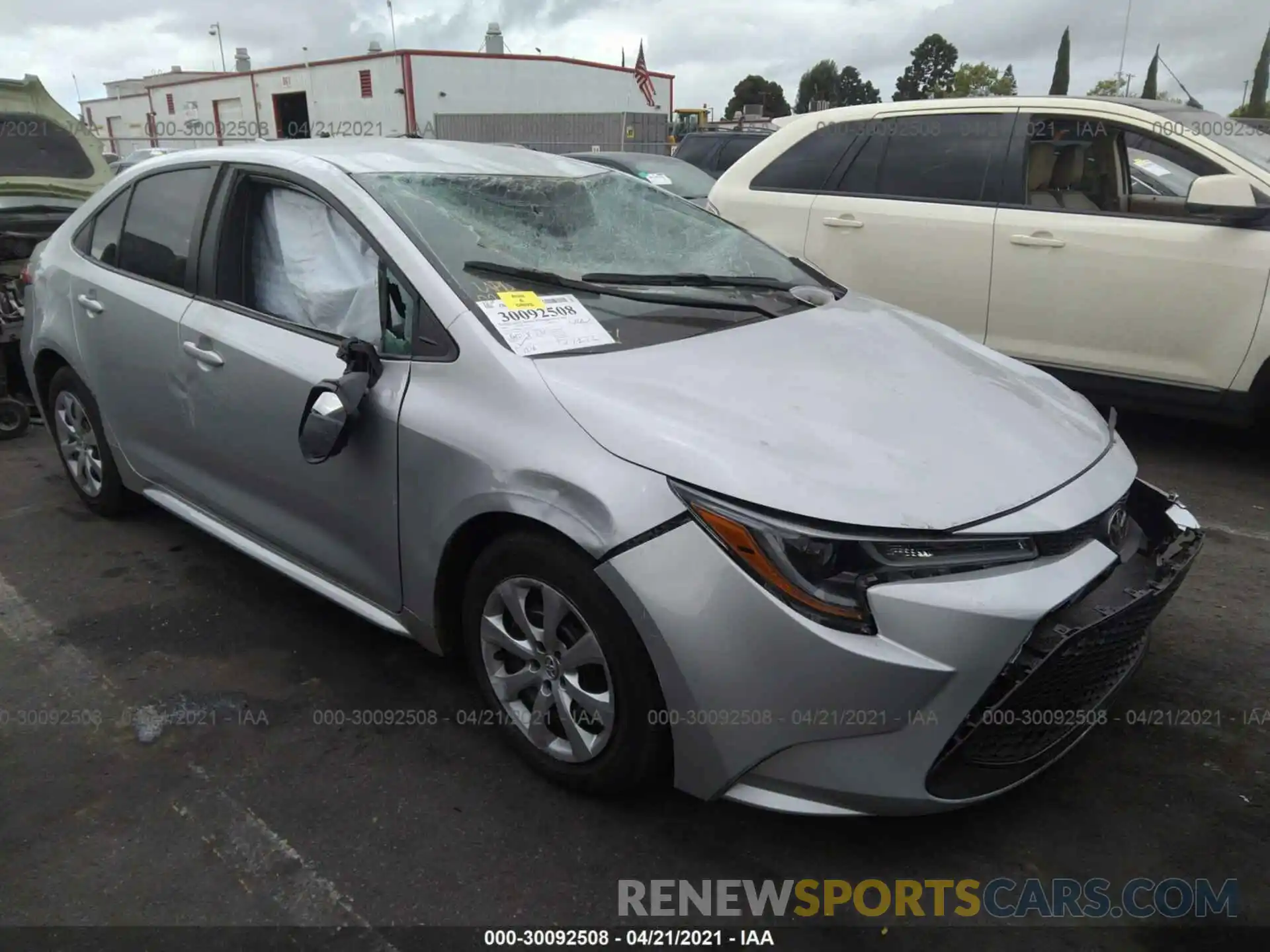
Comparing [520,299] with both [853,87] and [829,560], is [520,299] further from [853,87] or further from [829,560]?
[853,87]

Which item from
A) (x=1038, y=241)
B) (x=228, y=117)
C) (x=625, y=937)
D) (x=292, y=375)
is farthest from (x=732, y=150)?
(x=228, y=117)

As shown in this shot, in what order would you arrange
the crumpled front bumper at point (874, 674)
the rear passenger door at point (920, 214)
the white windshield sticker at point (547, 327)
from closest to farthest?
1. the crumpled front bumper at point (874, 674)
2. the white windshield sticker at point (547, 327)
3. the rear passenger door at point (920, 214)

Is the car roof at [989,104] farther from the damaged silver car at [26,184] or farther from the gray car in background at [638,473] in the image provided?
the damaged silver car at [26,184]

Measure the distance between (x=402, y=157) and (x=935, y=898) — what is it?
8.67ft

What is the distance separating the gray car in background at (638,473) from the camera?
6.65ft

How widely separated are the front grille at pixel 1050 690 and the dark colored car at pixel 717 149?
10227mm

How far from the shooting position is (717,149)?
1231cm

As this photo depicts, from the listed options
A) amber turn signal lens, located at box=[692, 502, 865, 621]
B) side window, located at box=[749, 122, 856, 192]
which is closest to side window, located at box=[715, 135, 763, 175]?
side window, located at box=[749, 122, 856, 192]

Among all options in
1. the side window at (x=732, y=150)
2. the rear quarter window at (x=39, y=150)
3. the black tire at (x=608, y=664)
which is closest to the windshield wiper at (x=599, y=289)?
the black tire at (x=608, y=664)

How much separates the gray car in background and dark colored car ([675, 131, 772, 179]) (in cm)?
895

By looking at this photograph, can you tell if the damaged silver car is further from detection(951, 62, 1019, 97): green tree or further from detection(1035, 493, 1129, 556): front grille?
detection(951, 62, 1019, 97): green tree

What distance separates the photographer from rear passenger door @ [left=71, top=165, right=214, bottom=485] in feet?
11.2

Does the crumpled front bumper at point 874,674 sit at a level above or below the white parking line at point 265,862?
above

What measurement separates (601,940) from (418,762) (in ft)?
2.60
